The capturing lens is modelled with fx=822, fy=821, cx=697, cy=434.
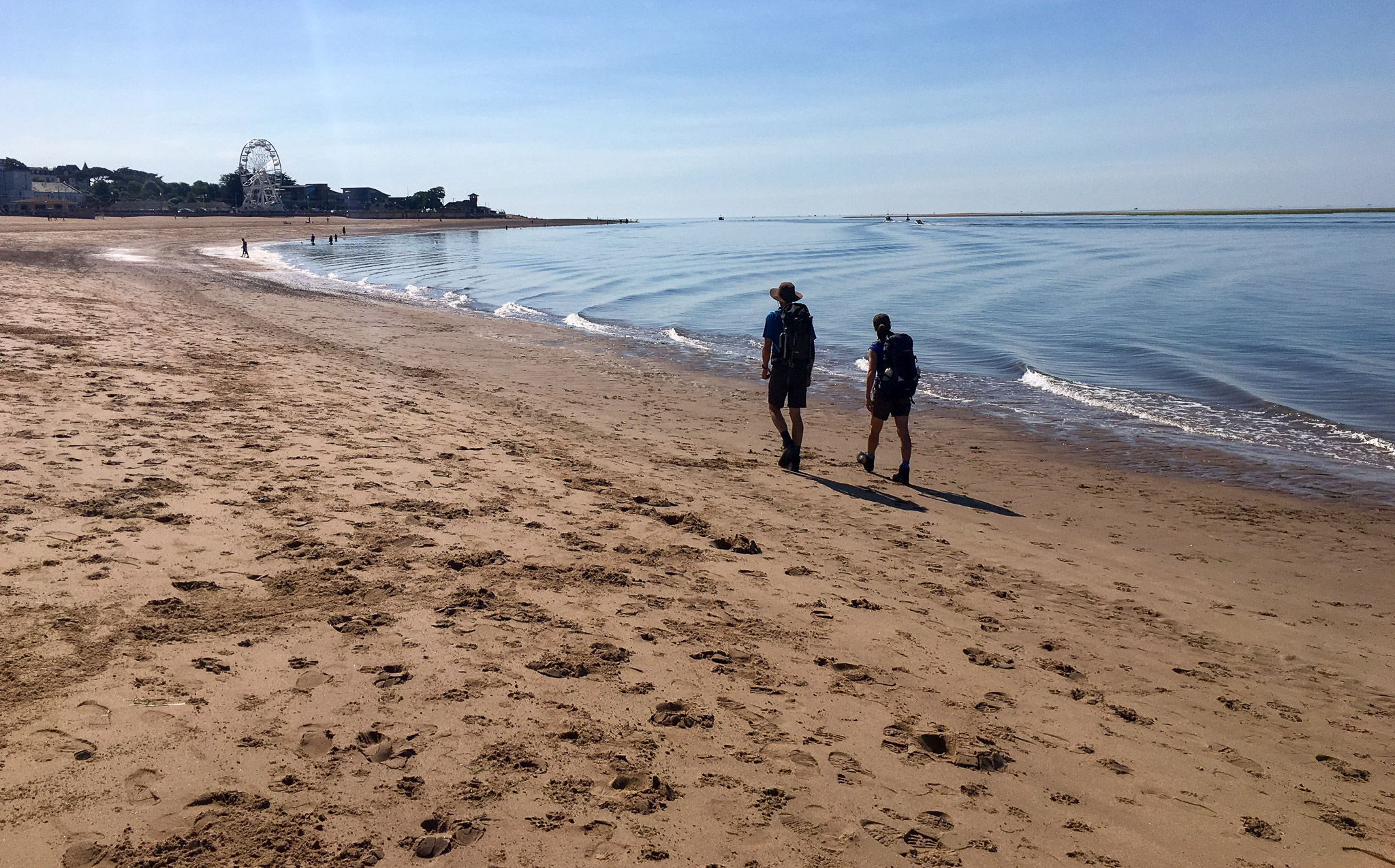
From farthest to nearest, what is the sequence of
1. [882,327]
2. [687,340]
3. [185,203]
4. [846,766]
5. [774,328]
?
[185,203]
[687,340]
[774,328]
[882,327]
[846,766]

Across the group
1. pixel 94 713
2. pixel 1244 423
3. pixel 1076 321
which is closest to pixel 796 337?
pixel 94 713

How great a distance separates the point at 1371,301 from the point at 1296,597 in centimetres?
2763

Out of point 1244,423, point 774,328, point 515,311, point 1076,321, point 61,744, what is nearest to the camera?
point 61,744

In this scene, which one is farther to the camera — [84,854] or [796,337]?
[796,337]

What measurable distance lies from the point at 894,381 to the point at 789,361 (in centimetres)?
113

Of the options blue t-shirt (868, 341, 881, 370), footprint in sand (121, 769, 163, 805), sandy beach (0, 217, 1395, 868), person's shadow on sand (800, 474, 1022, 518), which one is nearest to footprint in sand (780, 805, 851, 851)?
sandy beach (0, 217, 1395, 868)

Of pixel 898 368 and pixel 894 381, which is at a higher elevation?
pixel 898 368

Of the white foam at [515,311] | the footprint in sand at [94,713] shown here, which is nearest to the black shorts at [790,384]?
the footprint in sand at [94,713]

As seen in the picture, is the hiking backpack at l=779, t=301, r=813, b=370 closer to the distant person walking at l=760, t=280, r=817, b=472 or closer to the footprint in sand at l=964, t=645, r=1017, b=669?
the distant person walking at l=760, t=280, r=817, b=472

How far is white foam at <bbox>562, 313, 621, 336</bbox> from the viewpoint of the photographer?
2177 cm

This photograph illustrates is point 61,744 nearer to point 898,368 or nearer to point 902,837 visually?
point 902,837

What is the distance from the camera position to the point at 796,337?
28.7ft

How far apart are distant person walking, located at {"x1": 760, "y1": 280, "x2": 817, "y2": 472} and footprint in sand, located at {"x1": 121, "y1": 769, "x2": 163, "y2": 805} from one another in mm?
6556

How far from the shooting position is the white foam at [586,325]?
2177cm
